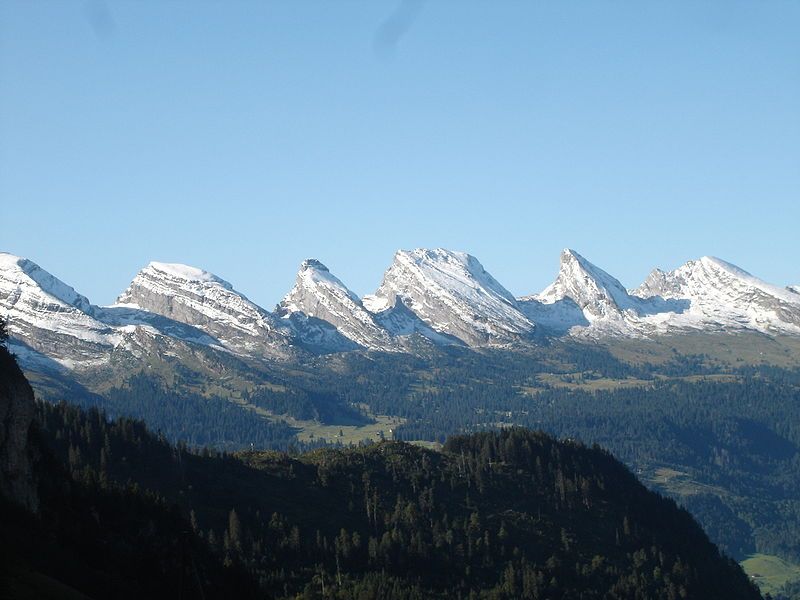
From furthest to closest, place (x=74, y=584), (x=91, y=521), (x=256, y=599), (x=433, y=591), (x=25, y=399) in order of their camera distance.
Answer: (x=433, y=591) → (x=256, y=599) → (x=91, y=521) → (x=25, y=399) → (x=74, y=584)

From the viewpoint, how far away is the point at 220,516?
651ft

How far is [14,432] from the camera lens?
111938 millimetres

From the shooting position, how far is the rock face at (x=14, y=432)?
361 feet

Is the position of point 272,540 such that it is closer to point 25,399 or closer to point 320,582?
point 320,582

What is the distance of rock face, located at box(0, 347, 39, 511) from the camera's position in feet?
361

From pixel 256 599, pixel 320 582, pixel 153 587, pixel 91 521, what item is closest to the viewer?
pixel 153 587

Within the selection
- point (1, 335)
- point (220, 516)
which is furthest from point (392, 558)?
point (1, 335)

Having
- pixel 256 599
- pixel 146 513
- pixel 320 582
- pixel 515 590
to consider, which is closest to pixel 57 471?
pixel 146 513

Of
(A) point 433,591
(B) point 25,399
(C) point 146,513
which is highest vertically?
(B) point 25,399

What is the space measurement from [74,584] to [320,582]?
260 ft

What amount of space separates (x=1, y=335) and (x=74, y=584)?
3185 cm

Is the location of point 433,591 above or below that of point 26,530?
below

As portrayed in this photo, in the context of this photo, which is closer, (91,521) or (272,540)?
(91,521)

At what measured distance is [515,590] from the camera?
194m
